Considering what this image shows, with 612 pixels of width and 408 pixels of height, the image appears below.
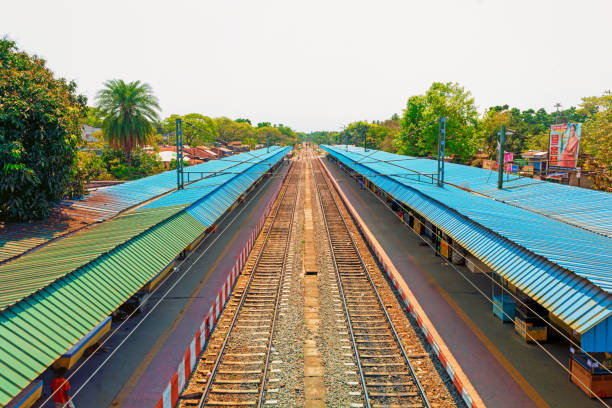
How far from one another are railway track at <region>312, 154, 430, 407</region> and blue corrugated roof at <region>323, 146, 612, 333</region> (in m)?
4.22

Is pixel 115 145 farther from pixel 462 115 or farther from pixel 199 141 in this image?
pixel 199 141

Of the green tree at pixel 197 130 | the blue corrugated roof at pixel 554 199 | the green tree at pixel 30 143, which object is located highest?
the green tree at pixel 197 130

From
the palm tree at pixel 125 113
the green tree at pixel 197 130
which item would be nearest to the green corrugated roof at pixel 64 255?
the palm tree at pixel 125 113

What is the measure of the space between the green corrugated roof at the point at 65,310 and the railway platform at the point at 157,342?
251 cm

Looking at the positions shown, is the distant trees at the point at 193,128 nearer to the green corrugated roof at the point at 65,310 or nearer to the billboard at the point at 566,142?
the billboard at the point at 566,142

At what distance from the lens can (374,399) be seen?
34.5 ft

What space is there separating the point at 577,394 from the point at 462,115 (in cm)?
5680

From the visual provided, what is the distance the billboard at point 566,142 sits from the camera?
114 ft

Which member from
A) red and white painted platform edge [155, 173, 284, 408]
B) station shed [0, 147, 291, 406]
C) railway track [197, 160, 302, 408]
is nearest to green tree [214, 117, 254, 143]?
railway track [197, 160, 302, 408]

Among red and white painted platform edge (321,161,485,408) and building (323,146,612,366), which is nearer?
building (323,146,612,366)

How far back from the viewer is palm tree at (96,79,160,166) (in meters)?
44.8

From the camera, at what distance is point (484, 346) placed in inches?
509

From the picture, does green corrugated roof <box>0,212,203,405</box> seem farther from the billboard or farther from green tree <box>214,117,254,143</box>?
green tree <box>214,117,254,143</box>

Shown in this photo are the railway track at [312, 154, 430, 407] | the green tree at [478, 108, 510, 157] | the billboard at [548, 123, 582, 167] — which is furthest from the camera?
the green tree at [478, 108, 510, 157]
